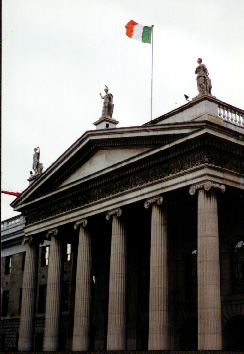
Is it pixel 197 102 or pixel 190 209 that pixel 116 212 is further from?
pixel 197 102

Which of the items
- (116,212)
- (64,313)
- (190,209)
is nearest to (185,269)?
(190,209)

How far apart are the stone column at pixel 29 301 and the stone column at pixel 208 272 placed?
1633cm

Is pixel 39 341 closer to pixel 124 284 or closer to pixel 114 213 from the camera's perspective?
pixel 124 284

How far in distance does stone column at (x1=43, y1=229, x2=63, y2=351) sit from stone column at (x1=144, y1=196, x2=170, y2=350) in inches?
381

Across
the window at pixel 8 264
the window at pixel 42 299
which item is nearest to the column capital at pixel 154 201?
the window at pixel 42 299

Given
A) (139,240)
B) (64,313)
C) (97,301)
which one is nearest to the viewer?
(139,240)

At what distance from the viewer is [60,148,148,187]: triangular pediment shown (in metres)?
29.8

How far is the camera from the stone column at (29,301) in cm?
3525

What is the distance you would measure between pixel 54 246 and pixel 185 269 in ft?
29.3

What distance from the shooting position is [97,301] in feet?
122

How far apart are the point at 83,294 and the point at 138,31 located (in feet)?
53.8

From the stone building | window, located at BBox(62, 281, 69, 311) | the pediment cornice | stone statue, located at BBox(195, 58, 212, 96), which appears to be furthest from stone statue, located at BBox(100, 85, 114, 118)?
window, located at BBox(62, 281, 69, 311)

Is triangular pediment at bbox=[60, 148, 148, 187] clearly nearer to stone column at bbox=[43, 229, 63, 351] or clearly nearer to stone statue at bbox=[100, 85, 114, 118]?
stone statue at bbox=[100, 85, 114, 118]

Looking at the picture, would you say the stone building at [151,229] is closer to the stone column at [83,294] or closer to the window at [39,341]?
the stone column at [83,294]
